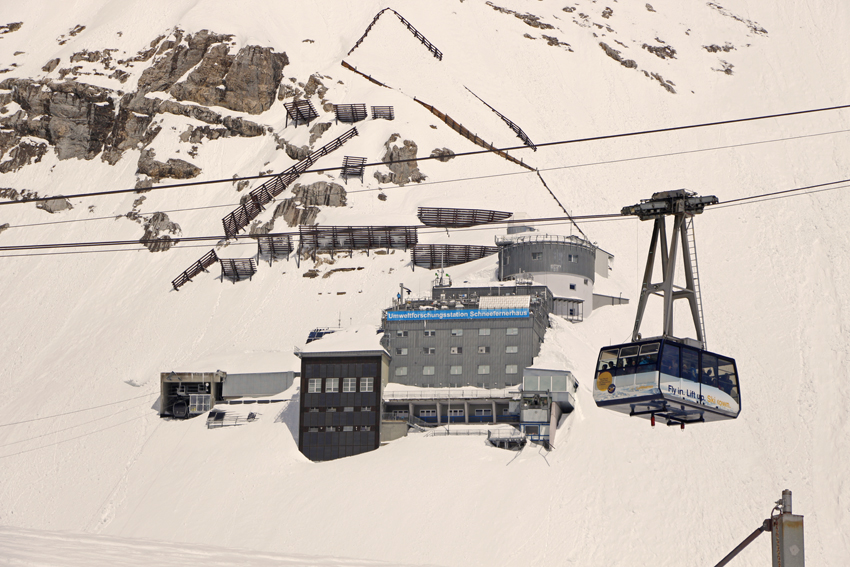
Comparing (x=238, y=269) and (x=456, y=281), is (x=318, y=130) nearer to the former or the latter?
(x=238, y=269)

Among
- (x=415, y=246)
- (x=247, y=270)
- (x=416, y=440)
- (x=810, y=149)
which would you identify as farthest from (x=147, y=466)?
(x=810, y=149)

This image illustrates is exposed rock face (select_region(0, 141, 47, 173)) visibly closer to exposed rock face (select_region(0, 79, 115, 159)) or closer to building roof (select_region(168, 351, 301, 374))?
exposed rock face (select_region(0, 79, 115, 159))

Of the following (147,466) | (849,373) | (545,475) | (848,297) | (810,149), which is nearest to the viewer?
(545,475)

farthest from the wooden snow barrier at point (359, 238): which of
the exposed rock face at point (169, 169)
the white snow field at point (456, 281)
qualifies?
the exposed rock face at point (169, 169)

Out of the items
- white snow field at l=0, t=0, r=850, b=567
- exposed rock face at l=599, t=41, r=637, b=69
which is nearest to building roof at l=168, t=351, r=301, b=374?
white snow field at l=0, t=0, r=850, b=567

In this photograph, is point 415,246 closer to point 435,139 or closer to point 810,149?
point 435,139

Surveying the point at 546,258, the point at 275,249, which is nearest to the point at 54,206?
the point at 275,249
